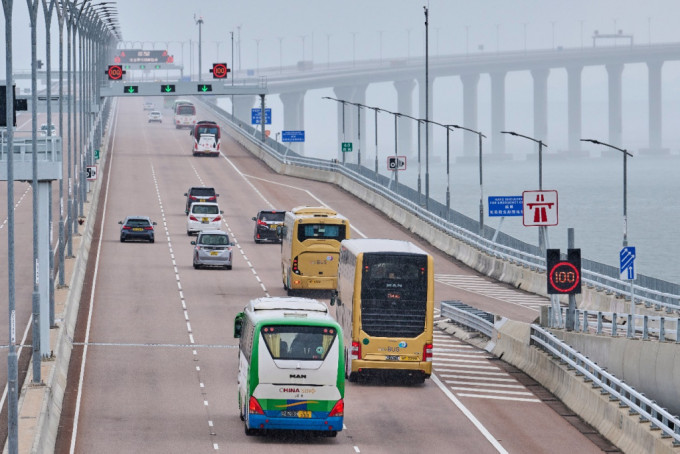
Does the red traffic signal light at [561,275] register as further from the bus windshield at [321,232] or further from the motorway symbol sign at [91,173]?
the motorway symbol sign at [91,173]

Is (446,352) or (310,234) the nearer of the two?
(446,352)

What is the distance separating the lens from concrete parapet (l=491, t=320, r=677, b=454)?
31.1m

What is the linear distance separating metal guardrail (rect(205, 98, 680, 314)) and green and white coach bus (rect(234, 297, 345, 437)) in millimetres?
18557

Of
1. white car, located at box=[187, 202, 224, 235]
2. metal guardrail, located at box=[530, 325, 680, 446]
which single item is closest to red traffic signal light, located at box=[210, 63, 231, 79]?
white car, located at box=[187, 202, 224, 235]

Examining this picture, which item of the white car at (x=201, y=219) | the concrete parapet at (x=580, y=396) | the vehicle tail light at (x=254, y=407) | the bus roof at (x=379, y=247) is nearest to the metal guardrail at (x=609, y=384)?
the concrete parapet at (x=580, y=396)

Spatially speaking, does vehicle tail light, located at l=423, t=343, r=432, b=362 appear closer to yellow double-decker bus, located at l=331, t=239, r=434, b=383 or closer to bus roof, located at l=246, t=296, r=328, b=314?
yellow double-decker bus, located at l=331, t=239, r=434, b=383

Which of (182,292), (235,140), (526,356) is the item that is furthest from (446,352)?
(235,140)

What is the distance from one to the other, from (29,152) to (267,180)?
69.9m

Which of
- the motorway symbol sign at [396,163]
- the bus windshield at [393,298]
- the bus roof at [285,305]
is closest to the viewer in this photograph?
the bus roof at [285,305]

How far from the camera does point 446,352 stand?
4709 centimetres

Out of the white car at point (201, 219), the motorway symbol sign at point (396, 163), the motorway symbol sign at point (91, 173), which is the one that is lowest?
the white car at point (201, 219)

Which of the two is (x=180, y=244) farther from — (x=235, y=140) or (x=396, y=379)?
(x=235, y=140)

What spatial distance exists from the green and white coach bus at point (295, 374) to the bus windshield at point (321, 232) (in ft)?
80.0

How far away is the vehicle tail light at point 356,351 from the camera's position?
38.8 m
